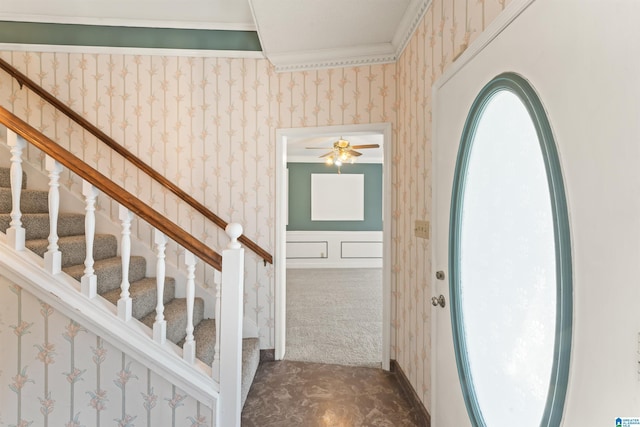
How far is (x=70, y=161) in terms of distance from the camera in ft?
4.68

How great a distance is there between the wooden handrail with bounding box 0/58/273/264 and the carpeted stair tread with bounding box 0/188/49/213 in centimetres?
61

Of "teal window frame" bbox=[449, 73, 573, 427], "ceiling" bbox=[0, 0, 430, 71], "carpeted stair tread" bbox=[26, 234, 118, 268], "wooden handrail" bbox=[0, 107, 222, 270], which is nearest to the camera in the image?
"teal window frame" bbox=[449, 73, 573, 427]

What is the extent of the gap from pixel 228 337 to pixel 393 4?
2.25 metres

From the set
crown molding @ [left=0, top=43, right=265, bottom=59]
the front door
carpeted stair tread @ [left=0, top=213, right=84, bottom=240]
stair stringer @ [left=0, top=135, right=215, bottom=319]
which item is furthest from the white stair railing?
crown molding @ [left=0, top=43, right=265, bottom=59]

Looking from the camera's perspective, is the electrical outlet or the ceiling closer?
the electrical outlet

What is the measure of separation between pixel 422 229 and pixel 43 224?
2.41m

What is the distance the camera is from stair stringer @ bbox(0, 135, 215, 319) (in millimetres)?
2396

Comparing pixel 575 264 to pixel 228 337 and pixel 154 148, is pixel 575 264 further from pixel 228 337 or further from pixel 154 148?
pixel 154 148

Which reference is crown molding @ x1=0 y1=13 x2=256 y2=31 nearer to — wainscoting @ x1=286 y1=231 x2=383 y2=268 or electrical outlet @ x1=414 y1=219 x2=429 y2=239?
electrical outlet @ x1=414 y1=219 x2=429 y2=239

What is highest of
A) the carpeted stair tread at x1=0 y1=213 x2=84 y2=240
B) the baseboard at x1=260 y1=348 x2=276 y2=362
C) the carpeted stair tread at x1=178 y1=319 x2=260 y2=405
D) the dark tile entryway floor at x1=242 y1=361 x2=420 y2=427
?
the carpeted stair tread at x1=0 y1=213 x2=84 y2=240

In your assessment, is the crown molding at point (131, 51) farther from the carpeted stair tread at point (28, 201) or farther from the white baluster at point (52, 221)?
the white baluster at point (52, 221)

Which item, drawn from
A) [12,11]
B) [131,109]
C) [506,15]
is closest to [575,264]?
[506,15]

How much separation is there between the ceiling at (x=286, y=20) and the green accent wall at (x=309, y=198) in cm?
391

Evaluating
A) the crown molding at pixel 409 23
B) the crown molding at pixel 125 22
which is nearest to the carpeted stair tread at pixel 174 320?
the crown molding at pixel 125 22
